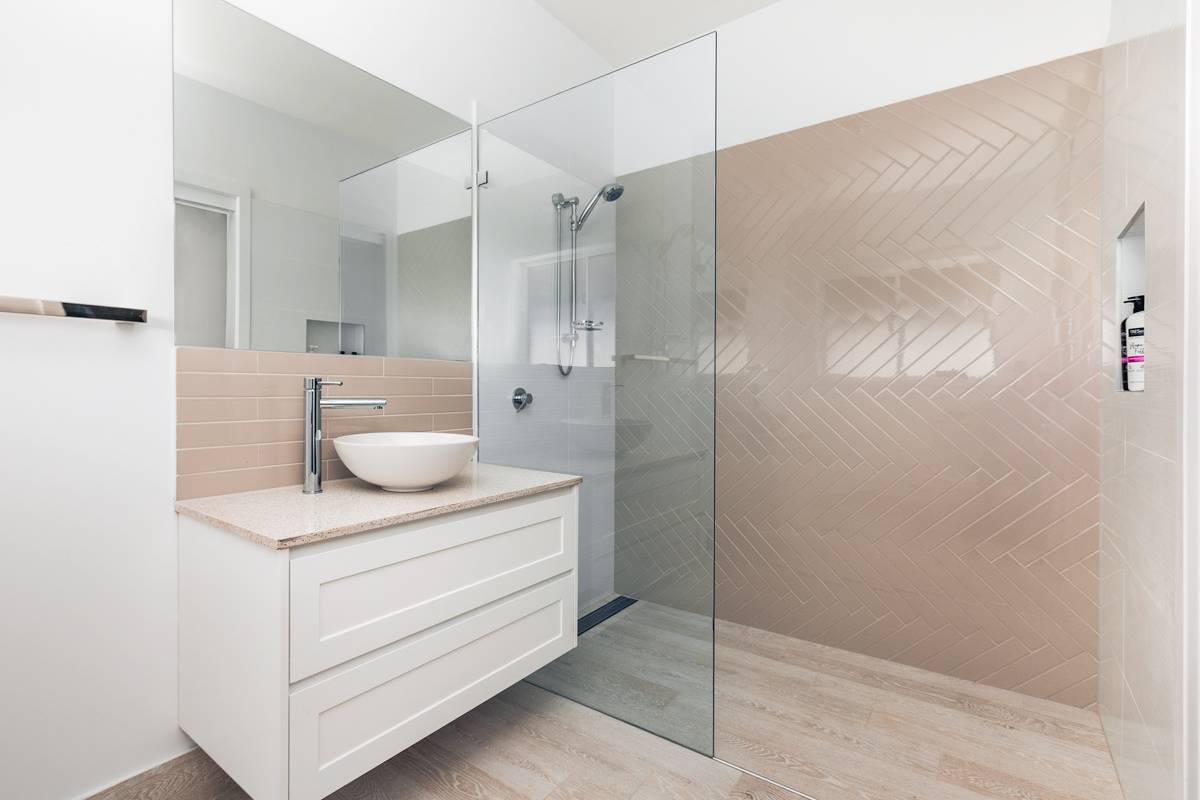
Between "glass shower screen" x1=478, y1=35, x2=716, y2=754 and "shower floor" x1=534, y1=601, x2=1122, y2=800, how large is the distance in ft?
0.04

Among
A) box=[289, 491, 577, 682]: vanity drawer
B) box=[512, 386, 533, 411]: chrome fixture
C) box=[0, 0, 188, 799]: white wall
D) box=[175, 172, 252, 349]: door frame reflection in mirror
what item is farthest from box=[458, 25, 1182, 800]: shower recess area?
box=[0, 0, 188, 799]: white wall

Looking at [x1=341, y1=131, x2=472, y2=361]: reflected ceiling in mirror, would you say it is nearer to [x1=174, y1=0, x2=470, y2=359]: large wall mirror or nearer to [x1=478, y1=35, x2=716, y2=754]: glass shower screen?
[x1=174, y1=0, x2=470, y2=359]: large wall mirror

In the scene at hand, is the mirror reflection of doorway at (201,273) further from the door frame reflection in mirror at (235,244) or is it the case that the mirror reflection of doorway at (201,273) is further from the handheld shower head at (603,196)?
the handheld shower head at (603,196)

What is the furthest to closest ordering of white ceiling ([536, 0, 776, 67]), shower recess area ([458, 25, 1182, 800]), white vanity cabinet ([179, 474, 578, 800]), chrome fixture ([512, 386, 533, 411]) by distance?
white ceiling ([536, 0, 776, 67]), chrome fixture ([512, 386, 533, 411]), shower recess area ([458, 25, 1182, 800]), white vanity cabinet ([179, 474, 578, 800])

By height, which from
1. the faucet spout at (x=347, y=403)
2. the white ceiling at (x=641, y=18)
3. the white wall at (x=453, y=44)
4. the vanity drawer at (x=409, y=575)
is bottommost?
the vanity drawer at (x=409, y=575)

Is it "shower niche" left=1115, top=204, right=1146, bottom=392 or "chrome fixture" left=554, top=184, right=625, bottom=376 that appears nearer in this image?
"shower niche" left=1115, top=204, right=1146, bottom=392

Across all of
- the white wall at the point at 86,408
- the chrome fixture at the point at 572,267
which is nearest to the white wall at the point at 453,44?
the white wall at the point at 86,408

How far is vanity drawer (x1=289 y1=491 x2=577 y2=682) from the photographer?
1267 mm

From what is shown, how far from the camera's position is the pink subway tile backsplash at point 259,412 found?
1600mm

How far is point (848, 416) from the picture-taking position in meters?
2.50

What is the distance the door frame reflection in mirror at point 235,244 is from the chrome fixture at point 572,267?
994 mm

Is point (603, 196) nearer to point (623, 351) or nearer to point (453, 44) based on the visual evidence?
point (623, 351)

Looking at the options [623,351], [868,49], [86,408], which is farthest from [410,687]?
[868,49]

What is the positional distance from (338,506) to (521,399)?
3.07 ft
